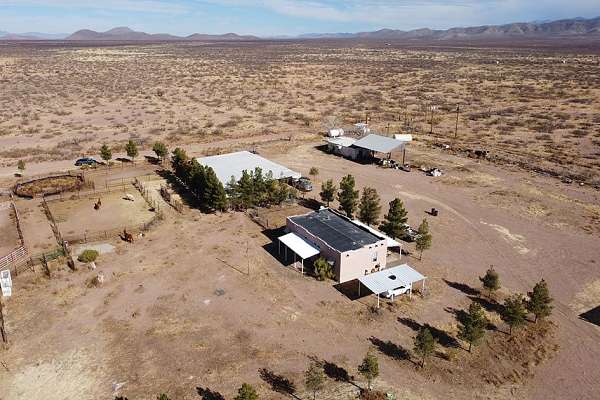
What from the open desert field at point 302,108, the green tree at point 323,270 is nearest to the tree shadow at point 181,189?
the open desert field at point 302,108

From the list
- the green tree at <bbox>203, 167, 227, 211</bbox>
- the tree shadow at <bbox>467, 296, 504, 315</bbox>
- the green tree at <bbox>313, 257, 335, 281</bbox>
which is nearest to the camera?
the tree shadow at <bbox>467, 296, 504, 315</bbox>

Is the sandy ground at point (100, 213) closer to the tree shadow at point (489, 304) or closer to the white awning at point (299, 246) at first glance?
the white awning at point (299, 246)

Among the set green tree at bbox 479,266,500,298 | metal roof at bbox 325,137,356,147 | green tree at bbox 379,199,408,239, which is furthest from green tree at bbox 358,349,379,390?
metal roof at bbox 325,137,356,147

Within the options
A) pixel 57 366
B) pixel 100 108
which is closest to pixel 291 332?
pixel 57 366

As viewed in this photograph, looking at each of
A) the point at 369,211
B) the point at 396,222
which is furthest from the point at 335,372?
the point at 369,211

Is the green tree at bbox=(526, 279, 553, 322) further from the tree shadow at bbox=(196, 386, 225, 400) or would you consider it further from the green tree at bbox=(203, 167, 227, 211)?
the green tree at bbox=(203, 167, 227, 211)

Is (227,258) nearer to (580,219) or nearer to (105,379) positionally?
(105,379)
